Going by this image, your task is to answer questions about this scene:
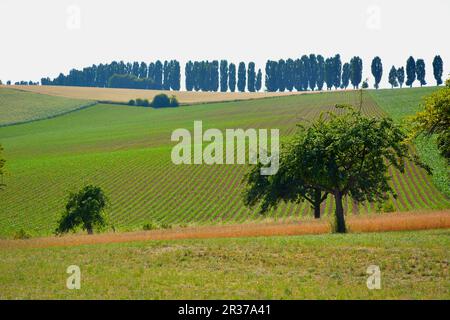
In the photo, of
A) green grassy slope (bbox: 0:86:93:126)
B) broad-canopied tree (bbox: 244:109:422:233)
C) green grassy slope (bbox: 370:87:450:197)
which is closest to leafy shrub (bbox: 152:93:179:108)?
green grassy slope (bbox: 0:86:93:126)

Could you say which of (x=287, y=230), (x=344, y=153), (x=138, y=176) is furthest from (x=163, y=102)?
(x=344, y=153)

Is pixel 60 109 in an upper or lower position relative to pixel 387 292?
upper

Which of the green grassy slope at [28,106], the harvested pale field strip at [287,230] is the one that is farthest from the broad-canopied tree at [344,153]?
the green grassy slope at [28,106]

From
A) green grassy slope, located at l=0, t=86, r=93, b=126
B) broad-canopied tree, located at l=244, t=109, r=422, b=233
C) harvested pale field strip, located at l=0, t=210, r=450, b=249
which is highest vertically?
green grassy slope, located at l=0, t=86, r=93, b=126

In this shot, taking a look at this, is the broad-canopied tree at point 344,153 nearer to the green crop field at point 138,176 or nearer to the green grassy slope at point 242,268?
the green grassy slope at point 242,268

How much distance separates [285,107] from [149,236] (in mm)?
122959

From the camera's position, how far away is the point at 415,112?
4003 inches

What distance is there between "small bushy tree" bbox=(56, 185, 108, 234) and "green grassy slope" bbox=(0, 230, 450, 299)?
1514cm

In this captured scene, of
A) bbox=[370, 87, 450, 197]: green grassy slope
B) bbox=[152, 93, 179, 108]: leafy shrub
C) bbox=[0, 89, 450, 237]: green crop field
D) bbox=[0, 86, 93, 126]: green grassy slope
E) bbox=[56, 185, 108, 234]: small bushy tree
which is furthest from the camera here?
bbox=[152, 93, 179, 108]: leafy shrub

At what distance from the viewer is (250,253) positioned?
94.3 feet

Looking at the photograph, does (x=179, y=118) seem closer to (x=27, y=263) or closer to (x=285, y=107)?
(x=285, y=107)

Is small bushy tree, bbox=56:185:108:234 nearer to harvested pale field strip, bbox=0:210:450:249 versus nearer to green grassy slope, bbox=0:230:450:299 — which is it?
harvested pale field strip, bbox=0:210:450:249

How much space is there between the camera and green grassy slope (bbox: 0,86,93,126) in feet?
544
